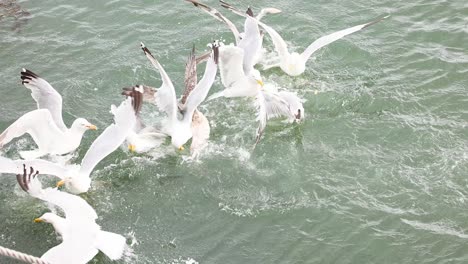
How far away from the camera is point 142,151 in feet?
27.8

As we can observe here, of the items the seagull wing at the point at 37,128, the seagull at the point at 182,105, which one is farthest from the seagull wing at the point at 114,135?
the seagull at the point at 182,105

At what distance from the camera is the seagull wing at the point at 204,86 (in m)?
8.20

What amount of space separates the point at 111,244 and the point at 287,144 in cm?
298

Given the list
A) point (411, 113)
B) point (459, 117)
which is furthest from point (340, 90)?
point (459, 117)

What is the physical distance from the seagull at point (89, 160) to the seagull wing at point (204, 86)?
1159mm

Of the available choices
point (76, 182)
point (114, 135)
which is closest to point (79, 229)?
point (76, 182)

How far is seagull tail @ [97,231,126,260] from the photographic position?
6.72 metres

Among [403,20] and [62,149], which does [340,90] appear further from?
[62,149]

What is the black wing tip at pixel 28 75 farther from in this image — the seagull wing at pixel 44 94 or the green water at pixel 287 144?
the green water at pixel 287 144

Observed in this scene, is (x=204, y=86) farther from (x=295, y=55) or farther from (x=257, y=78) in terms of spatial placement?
(x=295, y=55)

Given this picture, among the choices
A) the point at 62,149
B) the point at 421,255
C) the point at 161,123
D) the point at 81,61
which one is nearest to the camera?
the point at 421,255

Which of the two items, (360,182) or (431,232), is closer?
(431,232)

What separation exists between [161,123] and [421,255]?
376 centimetres

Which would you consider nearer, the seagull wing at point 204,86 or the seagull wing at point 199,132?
the seagull wing at point 204,86
